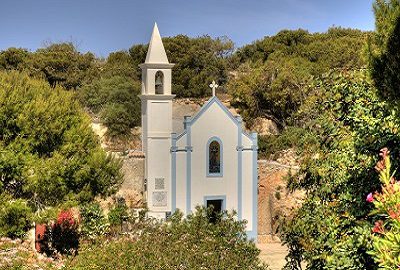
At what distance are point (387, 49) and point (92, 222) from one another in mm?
18848

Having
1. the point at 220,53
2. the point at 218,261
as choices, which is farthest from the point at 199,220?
the point at 220,53

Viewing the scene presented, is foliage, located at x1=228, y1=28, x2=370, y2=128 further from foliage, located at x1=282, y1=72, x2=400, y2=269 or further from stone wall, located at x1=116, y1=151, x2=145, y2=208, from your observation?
foliage, located at x1=282, y1=72, x2=400, y2=269

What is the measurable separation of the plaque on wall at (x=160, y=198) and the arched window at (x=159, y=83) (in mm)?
4711

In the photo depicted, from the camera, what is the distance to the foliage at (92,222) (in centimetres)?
2291

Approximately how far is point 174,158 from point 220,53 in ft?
104

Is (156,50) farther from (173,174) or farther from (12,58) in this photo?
(12,58)

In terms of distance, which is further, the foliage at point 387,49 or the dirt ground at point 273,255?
the dirt ground at point 273,255

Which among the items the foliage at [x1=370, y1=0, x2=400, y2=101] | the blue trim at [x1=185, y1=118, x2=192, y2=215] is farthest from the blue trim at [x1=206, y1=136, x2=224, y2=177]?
the foliage at [x1=370, y1=0, x2=400, y2=101]

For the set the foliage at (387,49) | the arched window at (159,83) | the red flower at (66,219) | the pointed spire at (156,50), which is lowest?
the red flower at (66,219)

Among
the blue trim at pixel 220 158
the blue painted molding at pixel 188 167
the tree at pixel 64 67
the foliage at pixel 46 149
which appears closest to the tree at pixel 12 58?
the tree at pixel 64 67

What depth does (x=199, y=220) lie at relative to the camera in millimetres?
12727

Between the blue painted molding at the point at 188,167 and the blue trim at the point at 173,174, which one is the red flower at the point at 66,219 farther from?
the blue painted molding at the point at 188,167

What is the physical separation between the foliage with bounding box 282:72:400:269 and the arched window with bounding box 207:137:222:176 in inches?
552

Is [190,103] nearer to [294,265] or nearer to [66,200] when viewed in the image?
[66,200]
